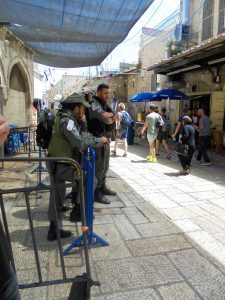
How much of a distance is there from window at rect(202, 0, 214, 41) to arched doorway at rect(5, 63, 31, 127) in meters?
7.68

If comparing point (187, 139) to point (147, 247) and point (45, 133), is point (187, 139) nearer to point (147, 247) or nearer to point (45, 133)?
point (45, 133)

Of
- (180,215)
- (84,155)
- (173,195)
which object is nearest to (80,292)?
(84,155)

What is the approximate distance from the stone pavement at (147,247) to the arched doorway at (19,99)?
627 cm

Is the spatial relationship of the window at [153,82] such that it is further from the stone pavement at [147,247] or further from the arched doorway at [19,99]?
the stone pavement at [147,247]

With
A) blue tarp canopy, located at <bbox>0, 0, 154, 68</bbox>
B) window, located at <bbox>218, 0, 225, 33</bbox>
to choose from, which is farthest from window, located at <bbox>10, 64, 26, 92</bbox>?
window, located at <bbox>218, 0, 225, 33</bbox>

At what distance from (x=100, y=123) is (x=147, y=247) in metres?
2.12

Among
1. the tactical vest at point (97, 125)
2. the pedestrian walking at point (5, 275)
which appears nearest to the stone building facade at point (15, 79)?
the tactical vest at point (97, 125)

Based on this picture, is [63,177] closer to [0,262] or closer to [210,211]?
[0,262]

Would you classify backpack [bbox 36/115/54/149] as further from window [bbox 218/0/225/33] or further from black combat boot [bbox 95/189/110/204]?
window [bbox 218/0/225/33]

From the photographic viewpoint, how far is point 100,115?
15.0 feet

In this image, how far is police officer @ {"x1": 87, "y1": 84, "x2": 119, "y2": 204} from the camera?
4.61 meters

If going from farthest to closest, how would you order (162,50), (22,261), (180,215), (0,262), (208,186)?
(162,50)
(208,186)
(180,215)
(22,261)
(0,262)

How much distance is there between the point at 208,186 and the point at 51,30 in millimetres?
4661

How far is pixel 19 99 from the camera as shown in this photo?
11633 millimetres
